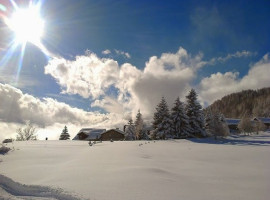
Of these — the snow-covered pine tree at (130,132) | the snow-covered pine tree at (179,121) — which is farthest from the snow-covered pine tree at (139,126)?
the snow-covered pine tree at (179,121)

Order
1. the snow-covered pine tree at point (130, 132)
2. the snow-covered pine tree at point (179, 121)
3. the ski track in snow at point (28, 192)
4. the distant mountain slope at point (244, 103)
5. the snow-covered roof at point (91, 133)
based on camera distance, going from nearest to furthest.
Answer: the ski track in snow at point (28, 192)
the snow-covered pine tree at point (179, 121)
the snow-covered pine tree at point (130, 132)
the snow-covered roof at point (91, 133)
the distant mountain slope at point (244, 103)

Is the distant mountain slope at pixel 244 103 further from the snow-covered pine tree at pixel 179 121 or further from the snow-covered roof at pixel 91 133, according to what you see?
the snow-covered pine tree at pixel 179 121

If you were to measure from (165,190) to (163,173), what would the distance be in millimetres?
1613

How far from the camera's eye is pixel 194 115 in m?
37.7

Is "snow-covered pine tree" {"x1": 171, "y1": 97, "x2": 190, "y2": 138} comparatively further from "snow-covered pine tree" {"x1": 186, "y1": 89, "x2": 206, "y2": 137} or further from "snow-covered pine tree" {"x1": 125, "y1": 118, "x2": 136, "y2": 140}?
"snow-covered pine tree" {"x1": 125, "y1": 118, "x2": 136, "y2": 140}

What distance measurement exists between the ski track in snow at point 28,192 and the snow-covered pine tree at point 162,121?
107 feet

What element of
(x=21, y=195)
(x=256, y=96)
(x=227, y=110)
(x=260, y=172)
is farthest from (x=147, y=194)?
(x=256, y=96)

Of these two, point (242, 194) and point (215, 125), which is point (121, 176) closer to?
point (242, 194)

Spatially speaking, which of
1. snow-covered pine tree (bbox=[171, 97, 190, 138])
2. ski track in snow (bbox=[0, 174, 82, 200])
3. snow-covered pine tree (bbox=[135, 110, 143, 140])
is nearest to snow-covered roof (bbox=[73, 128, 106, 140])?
snow-covered pine tree (bbox=[135, 110, 143, 140])

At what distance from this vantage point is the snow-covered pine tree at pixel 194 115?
120 feet

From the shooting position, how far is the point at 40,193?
13.8 ft

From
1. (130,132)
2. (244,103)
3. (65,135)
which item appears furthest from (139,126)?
(244,103)

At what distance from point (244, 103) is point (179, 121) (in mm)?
161570

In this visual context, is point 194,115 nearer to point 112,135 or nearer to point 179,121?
point 179,121
